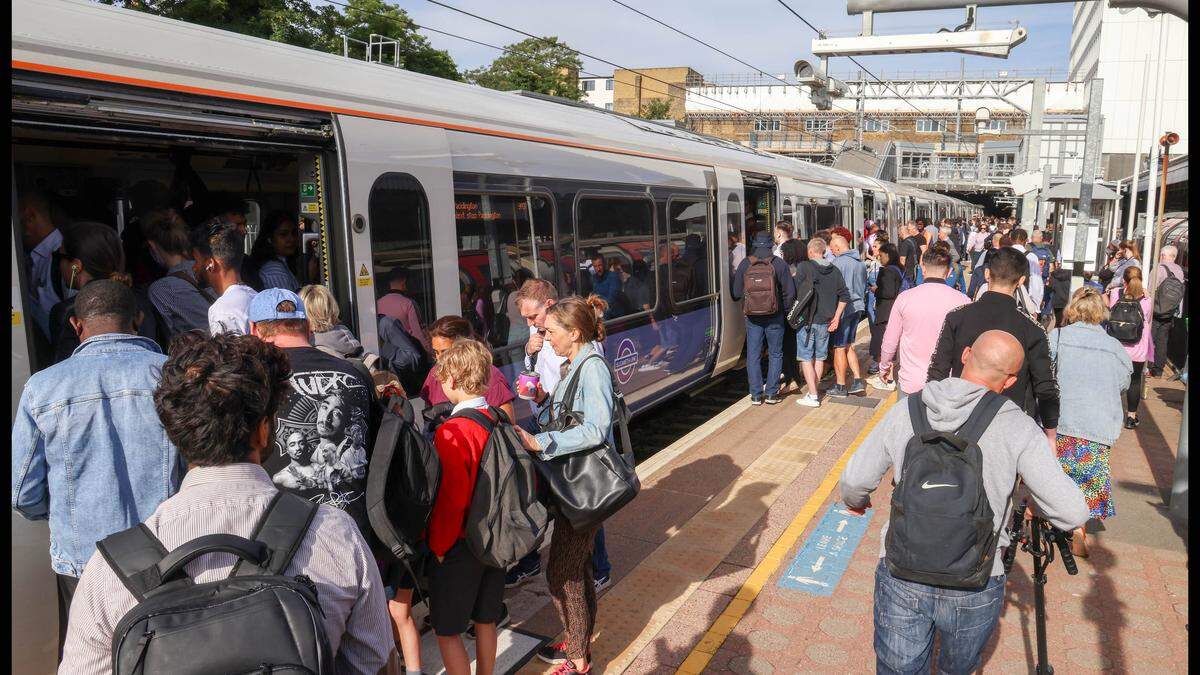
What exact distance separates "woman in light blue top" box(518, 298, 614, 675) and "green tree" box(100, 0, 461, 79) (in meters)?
17.0

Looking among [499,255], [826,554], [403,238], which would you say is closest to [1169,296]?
[826,554]

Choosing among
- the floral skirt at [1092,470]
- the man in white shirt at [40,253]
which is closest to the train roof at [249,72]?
the man in white shirt at [40,253]

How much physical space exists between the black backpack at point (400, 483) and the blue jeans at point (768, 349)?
20.9 ft

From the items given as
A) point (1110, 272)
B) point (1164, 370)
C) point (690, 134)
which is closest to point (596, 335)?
point (690, 134)

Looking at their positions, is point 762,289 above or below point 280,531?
below

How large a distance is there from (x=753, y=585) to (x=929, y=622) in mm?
1898

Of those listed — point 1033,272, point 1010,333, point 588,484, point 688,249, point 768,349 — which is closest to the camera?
point 588,484

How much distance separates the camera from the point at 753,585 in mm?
4855

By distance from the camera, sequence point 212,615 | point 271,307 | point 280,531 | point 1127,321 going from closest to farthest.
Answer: point 212,615, point 280,531, point 271,307, point 1127,321

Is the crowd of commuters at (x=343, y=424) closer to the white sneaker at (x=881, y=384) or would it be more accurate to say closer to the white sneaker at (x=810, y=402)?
the white sneaker at (x=810, y=402)

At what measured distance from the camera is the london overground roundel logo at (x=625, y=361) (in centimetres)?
743

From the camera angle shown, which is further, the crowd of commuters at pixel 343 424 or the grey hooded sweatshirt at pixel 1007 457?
the grey hooded sweatshirt at pixel 1007 457

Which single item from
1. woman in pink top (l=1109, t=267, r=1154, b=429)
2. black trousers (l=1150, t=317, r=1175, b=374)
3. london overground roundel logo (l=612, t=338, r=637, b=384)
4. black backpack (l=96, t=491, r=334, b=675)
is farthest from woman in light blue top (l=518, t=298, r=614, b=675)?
black trousers (l=1150, t=317, r=1175, b=374)

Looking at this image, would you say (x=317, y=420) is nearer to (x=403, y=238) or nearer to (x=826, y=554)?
(x=403, y=238)
